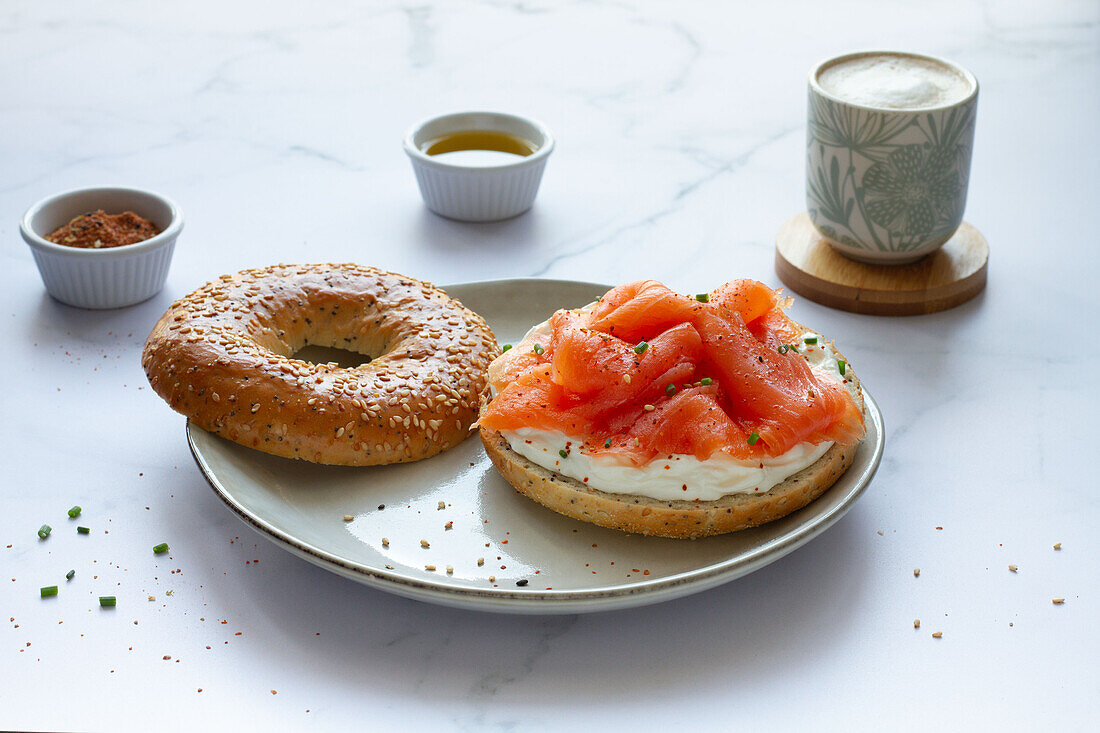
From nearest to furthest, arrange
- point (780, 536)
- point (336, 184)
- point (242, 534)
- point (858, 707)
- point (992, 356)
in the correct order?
point (858, 707)
point (780, 536)
point (242, 534)
point (992, 356)
point (336, 184)

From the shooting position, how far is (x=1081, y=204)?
3.92 m

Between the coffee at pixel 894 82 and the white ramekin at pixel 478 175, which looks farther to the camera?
the white ramekin at pixel 478 175

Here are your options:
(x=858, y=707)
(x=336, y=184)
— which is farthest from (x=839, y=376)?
(x=336, y=184)

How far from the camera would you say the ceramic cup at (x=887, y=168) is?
3123 mm

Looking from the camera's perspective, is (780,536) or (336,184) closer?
(780,536)

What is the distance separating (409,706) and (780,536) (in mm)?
782

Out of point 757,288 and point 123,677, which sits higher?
point 757,288

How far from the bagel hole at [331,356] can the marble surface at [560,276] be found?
0.37 metres

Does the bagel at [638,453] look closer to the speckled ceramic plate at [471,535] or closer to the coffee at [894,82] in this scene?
the speckled ceramic plate at [471,535]

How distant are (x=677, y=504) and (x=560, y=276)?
1417 millimetres

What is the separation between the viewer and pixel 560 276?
3574 mm

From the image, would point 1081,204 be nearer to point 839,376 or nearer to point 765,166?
point 765,166

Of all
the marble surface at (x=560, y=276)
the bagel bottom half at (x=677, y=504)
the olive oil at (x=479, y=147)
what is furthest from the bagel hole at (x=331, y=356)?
the olive oil at (x=479, y=147)

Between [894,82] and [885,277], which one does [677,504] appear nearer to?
[885,277]
